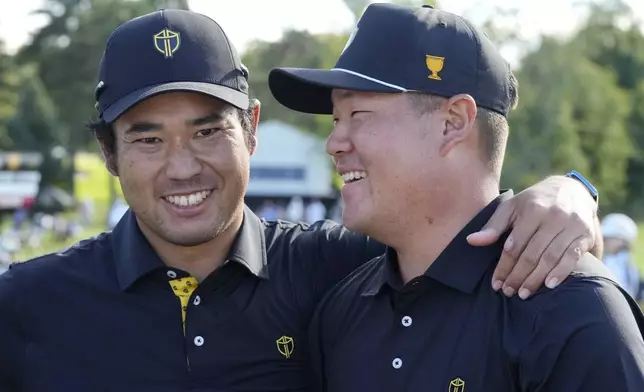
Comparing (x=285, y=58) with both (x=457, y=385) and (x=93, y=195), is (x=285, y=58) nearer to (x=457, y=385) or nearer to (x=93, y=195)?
(x=93, y=195)

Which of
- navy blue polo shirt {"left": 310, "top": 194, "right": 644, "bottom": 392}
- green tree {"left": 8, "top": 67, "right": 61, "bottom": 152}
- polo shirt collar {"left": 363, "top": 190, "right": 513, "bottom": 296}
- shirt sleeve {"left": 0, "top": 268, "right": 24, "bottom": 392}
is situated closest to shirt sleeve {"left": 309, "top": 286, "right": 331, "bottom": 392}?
navy blue polo shirt {"left": 310, "top": 194, "right": 644, "bottom": 392}

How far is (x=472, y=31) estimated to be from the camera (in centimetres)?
307

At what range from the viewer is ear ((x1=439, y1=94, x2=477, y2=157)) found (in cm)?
298

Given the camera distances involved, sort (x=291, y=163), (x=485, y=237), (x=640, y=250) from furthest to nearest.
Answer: (x=291, y=163) → (x=640, y=250) → (x=485, y=237)

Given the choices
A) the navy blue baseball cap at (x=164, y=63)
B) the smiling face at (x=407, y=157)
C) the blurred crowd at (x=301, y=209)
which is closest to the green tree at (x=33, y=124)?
the blurred crowd at (x=301, y=209)

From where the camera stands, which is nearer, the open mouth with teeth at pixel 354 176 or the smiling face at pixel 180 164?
the open mouth with teeth at pixel 354 176

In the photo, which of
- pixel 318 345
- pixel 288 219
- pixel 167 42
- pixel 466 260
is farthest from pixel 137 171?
pixel 288 219

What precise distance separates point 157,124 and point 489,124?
1233mm

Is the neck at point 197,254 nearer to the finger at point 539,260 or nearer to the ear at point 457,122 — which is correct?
the ear at point 457,122

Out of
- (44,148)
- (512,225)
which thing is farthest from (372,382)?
(44,148)

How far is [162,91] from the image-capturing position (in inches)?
131

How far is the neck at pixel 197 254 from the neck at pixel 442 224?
81 cm

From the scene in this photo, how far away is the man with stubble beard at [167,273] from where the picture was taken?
335 cm

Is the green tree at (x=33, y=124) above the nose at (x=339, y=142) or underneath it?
underneath
